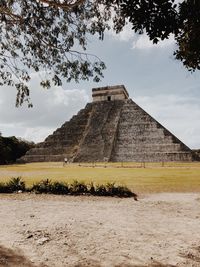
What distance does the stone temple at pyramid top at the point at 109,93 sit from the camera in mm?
74125

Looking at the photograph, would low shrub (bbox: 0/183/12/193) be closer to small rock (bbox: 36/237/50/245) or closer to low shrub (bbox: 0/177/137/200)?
low shrub (bbox: 0/177/137/200)

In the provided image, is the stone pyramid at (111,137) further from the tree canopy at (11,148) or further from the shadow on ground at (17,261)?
the shadow on ground at (17,261)

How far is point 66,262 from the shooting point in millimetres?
7527

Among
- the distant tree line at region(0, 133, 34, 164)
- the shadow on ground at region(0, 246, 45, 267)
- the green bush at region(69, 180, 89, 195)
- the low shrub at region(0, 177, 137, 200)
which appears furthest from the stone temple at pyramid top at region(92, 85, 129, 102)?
the shadow on ground at region(0, 246, 45, 267)

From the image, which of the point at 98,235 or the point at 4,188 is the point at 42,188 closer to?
the point at 4,188

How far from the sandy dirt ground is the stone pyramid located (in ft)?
136

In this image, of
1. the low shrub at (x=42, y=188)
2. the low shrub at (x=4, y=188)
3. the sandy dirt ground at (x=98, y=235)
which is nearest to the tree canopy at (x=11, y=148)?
the low shrub at (x=4, y=188)

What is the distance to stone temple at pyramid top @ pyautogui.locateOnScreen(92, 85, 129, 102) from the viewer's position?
7412 centimetres

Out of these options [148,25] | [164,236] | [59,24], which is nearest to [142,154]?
[59,24]

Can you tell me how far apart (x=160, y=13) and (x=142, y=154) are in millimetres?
49834

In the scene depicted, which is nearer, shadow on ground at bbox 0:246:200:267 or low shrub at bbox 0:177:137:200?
shadow on ground at bbox 0:246:200:267

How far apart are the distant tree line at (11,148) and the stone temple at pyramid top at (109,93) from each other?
15.4 metres

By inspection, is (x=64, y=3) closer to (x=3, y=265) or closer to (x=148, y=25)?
(x=148, y=25)

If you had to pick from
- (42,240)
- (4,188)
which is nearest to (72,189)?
(4,188)
